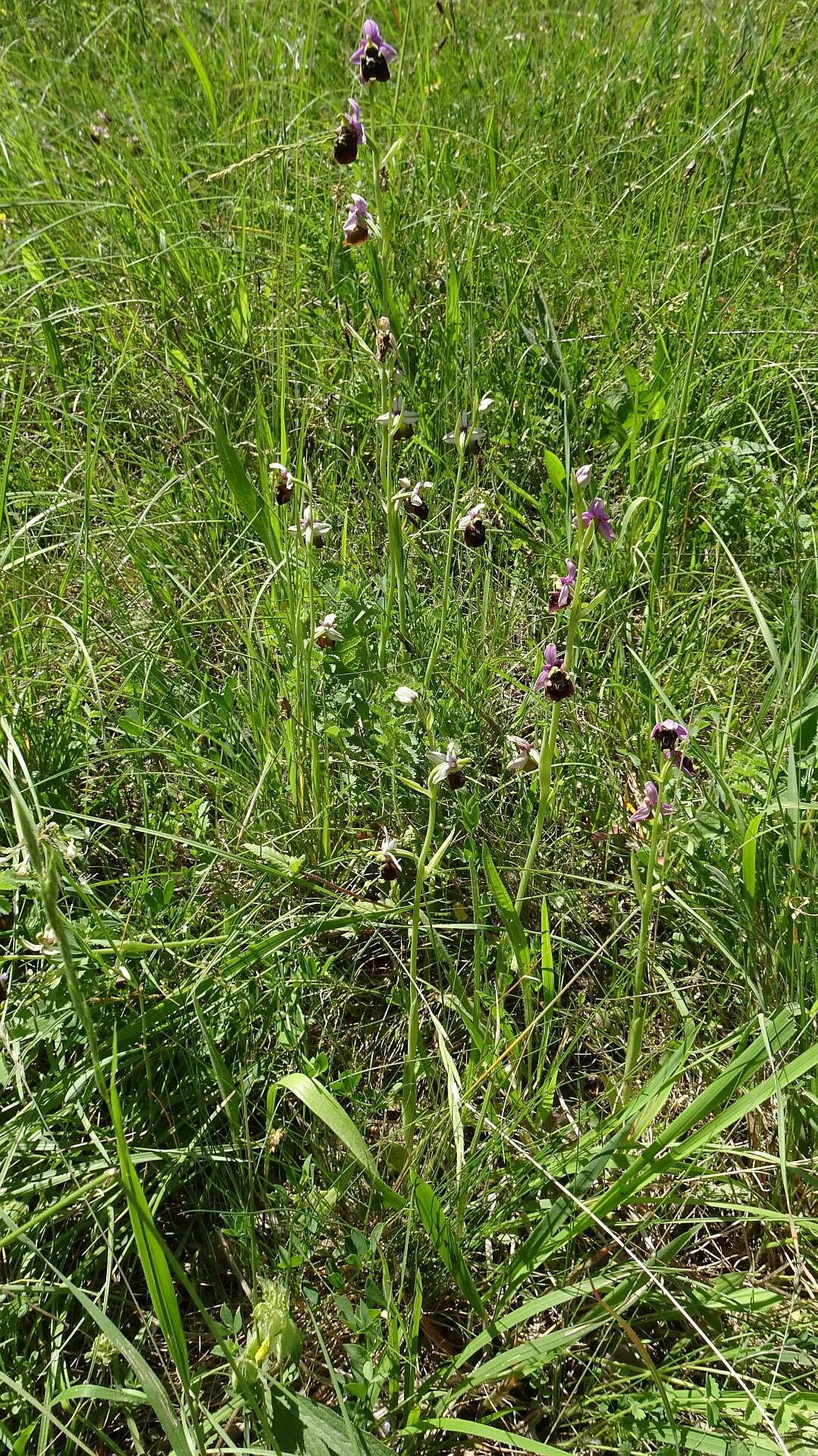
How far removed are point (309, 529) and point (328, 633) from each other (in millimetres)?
202

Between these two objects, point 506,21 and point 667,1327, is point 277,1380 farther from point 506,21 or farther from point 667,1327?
point 506,21

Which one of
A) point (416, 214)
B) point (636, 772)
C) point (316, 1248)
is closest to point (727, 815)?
point (636, 772)

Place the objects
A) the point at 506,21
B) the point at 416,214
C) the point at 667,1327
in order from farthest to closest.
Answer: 1. the point at 506,21
2. the point at 416,214
3. the point at 667,1327

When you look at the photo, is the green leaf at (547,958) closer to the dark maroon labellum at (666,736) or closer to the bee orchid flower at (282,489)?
the dark maroon labellum at (666,736)

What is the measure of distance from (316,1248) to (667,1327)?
1.66ft

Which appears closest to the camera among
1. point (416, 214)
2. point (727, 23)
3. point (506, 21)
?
point (416, 214)

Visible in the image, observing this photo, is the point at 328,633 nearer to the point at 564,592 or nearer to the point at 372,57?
the point at 564,592

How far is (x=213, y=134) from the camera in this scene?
10.0ft

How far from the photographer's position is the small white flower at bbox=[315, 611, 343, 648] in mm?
1932

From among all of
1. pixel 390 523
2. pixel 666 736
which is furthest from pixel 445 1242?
pixel 390 523

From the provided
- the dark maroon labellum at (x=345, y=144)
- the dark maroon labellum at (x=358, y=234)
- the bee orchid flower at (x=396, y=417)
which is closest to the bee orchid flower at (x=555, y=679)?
the bee orchid flower at (x=396, y=417)

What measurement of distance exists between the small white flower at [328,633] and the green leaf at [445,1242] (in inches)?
38.9

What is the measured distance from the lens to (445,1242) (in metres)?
1.36

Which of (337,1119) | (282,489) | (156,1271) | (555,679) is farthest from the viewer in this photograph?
(282,489)
